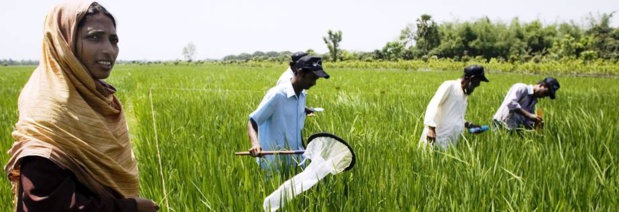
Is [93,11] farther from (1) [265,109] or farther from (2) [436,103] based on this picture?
(2) [436,103]

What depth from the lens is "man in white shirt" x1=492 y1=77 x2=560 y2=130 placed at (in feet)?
12.0

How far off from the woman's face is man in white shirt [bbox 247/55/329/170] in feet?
3.30

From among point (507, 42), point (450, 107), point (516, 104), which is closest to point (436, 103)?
point (450, 107)

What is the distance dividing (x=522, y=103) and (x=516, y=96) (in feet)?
0.64

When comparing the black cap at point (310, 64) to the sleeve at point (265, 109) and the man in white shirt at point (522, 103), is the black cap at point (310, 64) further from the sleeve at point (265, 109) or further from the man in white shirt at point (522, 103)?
the man in white shirt at point (522, 103)

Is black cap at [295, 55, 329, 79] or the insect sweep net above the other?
black cap at [295, 55, 329, 79]

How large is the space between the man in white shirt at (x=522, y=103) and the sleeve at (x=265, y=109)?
2.48m

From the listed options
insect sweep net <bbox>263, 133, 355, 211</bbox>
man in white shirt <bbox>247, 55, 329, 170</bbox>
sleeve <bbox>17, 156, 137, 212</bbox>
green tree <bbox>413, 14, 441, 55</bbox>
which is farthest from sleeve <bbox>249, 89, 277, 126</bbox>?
green tree <bbox>413, 14, 441, 55</bbox>

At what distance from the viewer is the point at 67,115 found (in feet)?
3.09

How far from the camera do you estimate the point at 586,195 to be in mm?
1702

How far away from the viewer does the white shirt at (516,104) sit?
12.1 feet

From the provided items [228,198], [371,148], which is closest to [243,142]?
[371,148]

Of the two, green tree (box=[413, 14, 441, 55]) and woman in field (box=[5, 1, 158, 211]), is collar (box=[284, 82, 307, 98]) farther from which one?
green tree (box=[413, 14, 441, 55])

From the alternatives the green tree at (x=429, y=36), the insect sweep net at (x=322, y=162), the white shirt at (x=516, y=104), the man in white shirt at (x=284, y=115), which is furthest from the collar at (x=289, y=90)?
the green tree at (x=429, y=36)
